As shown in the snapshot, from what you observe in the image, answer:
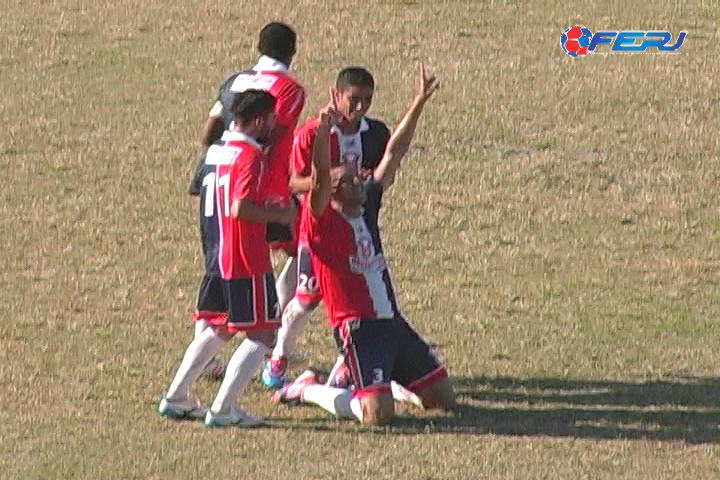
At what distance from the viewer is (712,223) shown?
1375 centimetres

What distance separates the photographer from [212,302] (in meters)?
9.98

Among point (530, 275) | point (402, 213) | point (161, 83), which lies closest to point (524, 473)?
point (530, 275)

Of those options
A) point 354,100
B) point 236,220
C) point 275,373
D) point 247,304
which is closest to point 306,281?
point 275,373

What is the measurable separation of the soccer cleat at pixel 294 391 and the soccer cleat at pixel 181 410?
1.79ft

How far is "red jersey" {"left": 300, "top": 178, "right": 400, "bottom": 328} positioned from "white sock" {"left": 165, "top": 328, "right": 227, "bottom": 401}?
67 cm

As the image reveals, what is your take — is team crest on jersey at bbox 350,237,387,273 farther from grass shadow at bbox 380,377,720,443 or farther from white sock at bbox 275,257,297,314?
white sock at bbox 275,257,297,314

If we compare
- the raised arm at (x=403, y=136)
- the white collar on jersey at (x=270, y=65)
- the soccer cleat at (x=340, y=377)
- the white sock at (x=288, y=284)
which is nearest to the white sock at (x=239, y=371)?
the soccer cleat at (x=340, y=377)

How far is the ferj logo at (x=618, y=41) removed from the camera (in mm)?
17609

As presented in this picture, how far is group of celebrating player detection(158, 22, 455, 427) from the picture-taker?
31.7 ft

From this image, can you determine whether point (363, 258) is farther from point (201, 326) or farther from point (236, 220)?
point (201, 326)

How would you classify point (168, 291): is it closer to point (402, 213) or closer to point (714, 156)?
point (402, 213)

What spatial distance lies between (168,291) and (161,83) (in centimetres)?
489

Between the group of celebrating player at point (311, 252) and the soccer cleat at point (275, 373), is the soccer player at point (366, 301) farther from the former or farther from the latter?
the soccer cleat at point (275, 373)

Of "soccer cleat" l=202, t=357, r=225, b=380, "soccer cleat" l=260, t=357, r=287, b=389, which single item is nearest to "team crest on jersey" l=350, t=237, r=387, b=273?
"soccer cleat" l=260, t=357, r=287, b=389
